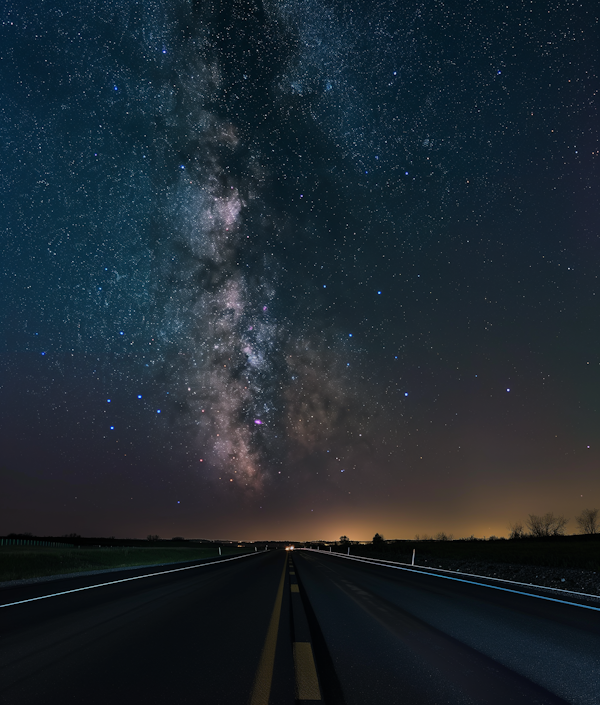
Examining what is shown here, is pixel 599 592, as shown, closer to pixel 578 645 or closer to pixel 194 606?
pixel 578 645

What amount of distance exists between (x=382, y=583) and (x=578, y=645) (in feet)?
28.3

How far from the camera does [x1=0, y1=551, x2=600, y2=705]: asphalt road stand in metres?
3.90

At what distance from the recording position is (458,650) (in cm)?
541

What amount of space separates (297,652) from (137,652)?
5.41 ft

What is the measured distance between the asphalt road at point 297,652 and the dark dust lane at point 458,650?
0.02 m

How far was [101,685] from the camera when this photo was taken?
13.3 ft

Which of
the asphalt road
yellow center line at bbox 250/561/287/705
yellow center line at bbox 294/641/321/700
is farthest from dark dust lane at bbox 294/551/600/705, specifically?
yellow center line at bbox 250/561/287/705

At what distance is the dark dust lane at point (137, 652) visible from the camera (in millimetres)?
3893

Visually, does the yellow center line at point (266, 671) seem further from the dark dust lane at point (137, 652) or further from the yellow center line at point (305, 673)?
the yellow center line at point (305, 673)

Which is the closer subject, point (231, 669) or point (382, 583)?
point (231, 669)

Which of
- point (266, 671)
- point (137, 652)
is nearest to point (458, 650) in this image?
point (266, 671)

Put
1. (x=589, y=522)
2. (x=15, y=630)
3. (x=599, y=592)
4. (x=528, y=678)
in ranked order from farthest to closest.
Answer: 1. (x=589, y=522)
2. (x=599, y=592)
3. (x=15, y=630)
4. (x=528, y=678)

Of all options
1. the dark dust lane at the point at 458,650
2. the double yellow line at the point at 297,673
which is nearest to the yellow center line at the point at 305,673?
the double yellow line at the point at 297,673

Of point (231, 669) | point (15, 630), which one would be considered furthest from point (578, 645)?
point (15, 630)
